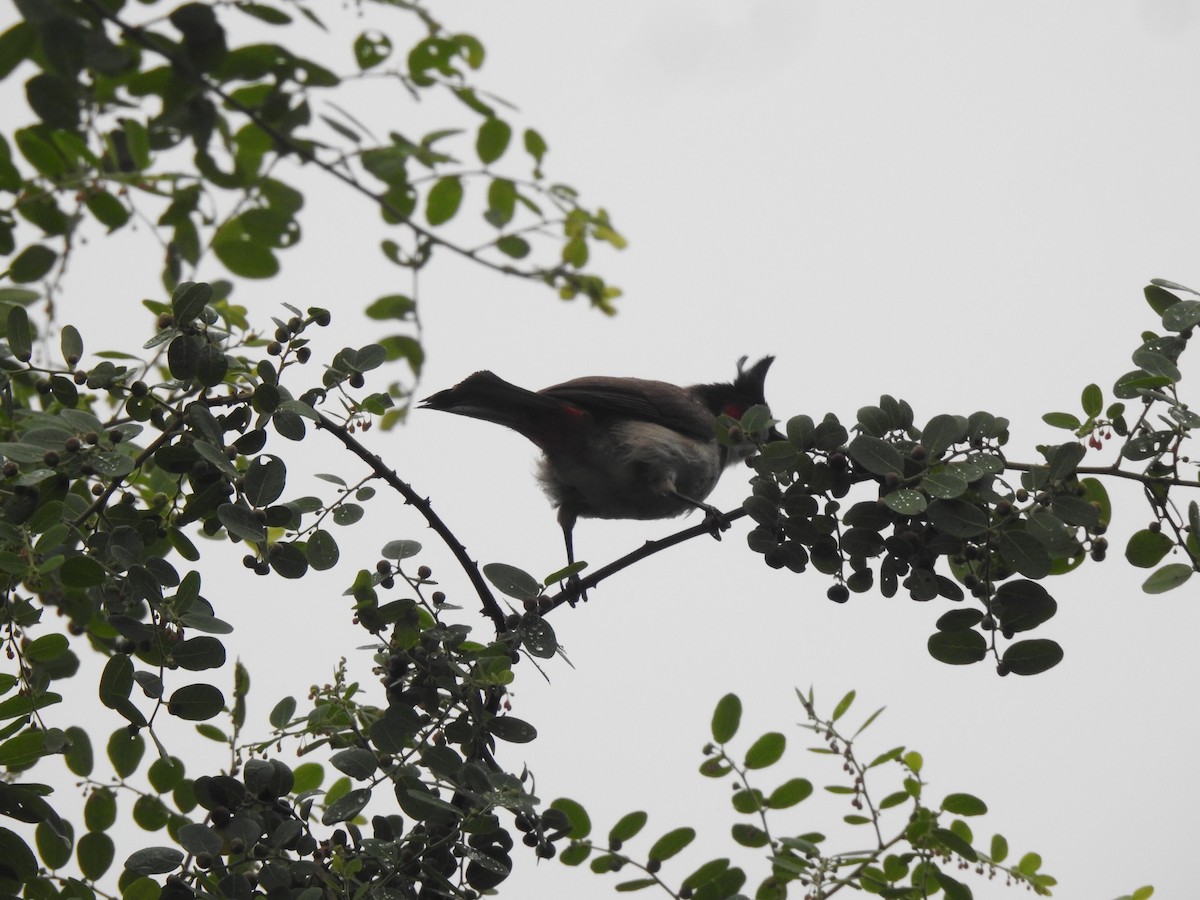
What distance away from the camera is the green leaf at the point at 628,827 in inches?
109

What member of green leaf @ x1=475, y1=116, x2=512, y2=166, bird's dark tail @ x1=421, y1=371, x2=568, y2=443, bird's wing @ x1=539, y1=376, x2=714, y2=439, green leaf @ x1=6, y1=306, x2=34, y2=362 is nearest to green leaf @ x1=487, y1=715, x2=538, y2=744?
green leaf @ x1=6, y1=306, x2=34, y2=362

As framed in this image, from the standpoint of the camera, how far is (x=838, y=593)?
261cm

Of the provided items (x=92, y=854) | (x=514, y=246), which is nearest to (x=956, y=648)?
(x=514, y=246)

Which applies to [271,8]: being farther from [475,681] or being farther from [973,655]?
[973,655]

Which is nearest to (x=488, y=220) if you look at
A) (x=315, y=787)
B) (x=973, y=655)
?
(x=315, y=787)

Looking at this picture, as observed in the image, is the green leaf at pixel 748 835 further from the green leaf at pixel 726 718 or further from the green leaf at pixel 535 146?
the green leaf at pixel 535 146

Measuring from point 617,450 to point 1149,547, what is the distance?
3.15 meters

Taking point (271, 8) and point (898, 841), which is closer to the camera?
point (271, 8)

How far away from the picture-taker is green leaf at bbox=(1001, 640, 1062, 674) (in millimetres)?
2412

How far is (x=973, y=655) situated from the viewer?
247 cm

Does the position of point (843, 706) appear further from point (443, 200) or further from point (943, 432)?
point (443, 200)

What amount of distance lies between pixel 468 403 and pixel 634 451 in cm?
98

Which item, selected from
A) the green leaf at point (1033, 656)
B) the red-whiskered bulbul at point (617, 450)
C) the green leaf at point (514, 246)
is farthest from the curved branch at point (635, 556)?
the red-whiskered bulbul at point (617, 450)

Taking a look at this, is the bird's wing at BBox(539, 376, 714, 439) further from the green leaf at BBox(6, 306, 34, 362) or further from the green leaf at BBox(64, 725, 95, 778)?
the green leaf at BBox(6, 306, 34, 362)
